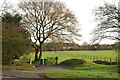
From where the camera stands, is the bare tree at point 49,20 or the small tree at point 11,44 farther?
the bare tree at point 49,20

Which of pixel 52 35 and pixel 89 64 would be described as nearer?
pixel 89 64

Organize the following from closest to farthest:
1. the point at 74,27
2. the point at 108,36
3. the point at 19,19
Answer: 1. the point at 108,36
2. the point at 19,19
3. the point at 74,27

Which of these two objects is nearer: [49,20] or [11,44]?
[11,44]

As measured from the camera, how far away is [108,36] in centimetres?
2520

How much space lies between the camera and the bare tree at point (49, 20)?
105 ft

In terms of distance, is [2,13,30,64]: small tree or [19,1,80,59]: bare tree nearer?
[2,13,30,64]: small tree

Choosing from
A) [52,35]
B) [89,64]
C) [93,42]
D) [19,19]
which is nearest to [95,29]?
[93,42]

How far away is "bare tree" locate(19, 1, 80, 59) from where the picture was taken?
3209cm

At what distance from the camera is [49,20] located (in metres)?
32.9

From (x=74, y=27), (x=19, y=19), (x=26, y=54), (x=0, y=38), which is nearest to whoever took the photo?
(x=0, y=38)

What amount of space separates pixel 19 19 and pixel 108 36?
1578cm

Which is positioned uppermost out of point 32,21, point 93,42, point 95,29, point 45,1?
point 45,1

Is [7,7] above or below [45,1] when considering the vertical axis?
below

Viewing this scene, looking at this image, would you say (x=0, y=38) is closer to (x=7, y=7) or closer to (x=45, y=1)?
(x=7, y=7)
